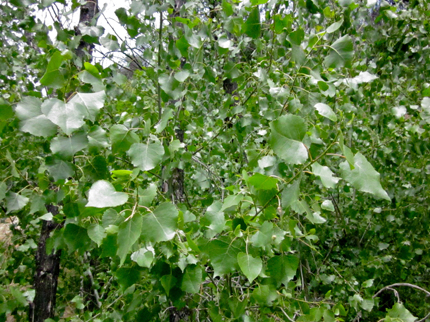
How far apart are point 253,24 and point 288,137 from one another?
540mm

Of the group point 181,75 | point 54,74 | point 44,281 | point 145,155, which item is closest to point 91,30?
point 181,75

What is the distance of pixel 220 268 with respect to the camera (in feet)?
2.23

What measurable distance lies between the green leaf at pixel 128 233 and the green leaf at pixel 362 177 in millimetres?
398

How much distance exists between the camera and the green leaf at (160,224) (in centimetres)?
60

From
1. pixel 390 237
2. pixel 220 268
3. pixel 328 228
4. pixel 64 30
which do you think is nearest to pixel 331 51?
pixel 220 268

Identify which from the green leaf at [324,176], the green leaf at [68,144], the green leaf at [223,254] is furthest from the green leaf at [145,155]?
the green leaf at [324,176]

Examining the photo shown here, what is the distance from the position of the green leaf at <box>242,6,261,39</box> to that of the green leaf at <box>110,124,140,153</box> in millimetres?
498

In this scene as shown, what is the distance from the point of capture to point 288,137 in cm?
61

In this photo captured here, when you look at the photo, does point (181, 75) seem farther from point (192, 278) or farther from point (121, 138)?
point (192, 278)

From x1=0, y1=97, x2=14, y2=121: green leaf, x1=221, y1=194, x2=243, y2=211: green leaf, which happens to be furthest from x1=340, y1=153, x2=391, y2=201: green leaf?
Result: x1=0, y1=97, x2=14, y2=121: green leaf

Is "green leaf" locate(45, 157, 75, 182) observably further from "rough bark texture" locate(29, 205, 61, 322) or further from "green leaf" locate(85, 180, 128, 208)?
"rough bark texture" locate(29, 205, 61, 322)

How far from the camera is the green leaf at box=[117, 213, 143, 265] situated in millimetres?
570

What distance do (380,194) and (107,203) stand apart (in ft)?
1.63

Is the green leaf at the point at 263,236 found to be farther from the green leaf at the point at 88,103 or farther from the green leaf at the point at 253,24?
the green leaf at the point at 253,24
